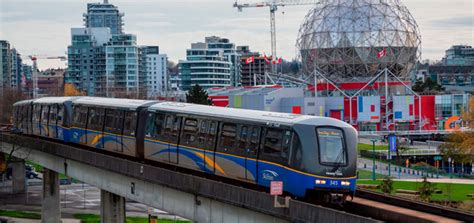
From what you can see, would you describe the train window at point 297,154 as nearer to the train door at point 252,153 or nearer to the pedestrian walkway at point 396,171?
the train door at point 252,153

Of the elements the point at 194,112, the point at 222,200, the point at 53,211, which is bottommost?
the point at 53,211

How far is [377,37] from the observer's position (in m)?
158

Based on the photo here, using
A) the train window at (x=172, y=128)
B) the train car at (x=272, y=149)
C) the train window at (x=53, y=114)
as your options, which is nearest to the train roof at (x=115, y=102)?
the train window at (x=53, y=114)

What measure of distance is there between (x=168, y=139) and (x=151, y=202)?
4.24m

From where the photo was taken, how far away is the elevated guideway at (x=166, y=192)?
31.9m

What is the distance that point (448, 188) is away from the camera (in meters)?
73.7

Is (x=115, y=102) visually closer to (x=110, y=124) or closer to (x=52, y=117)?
(x=110, y=124)

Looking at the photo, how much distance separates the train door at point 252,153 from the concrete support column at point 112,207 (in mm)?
21505

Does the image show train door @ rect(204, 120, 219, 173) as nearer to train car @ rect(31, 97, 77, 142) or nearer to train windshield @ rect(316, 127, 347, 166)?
train windshield @ rect(316, 127, 347, 166)

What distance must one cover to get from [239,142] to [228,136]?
1119mm

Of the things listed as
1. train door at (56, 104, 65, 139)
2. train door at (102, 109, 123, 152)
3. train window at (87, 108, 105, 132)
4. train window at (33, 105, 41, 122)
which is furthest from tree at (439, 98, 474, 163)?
train door at (102, 109, 123, 152)

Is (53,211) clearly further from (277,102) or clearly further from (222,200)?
(277,102)

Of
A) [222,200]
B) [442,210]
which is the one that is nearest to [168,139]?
[222,200]

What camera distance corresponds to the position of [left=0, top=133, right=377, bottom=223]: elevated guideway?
31875mm
